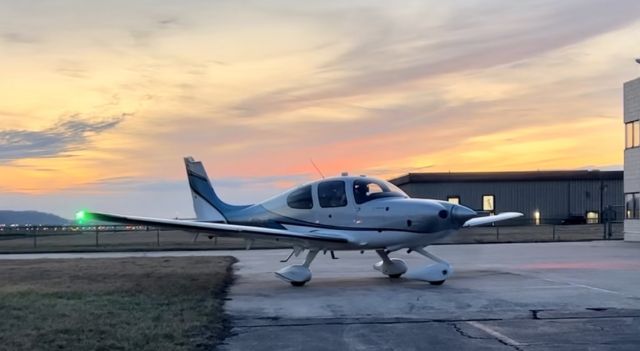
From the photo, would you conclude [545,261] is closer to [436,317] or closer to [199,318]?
[436,317]

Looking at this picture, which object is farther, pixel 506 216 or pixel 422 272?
pixel 506 216

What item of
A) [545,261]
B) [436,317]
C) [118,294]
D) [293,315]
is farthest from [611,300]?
[545,261]

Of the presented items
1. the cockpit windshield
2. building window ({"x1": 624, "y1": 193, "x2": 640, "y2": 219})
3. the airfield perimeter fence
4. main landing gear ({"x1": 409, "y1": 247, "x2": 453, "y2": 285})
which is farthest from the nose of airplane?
building window ({"x1": 624, "y1": 193, "x2": 640, "y2": 219})

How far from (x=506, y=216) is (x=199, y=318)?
1009 centimetres

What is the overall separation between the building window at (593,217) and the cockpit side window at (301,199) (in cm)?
5232

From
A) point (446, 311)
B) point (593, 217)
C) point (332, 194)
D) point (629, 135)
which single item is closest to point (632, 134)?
point (629, 135)

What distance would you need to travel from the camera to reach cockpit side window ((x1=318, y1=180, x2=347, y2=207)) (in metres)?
14.7

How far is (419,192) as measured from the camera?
6147 cm

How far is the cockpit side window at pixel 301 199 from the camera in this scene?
15.1m

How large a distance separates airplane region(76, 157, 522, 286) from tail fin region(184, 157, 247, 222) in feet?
5.70

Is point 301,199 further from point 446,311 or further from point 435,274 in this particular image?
point 446,311

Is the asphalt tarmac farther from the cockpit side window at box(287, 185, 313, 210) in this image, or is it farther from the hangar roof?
the hangar roof

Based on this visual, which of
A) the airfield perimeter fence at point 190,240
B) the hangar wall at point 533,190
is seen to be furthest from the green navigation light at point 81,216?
the hangar wall at point 533,190

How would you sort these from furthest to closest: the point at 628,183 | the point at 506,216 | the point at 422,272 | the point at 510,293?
the point at 628,183 → the point at 506,216 → the point at 422,272 → the point at 510,293
